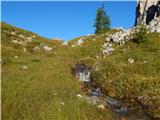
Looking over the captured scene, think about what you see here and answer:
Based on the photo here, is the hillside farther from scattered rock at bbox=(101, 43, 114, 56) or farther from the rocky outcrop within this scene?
the rocky outcrop

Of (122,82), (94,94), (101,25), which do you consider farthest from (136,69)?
(101,25)

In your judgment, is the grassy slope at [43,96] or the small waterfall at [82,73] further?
the small waterfall at [82,73]

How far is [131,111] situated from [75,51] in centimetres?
3219

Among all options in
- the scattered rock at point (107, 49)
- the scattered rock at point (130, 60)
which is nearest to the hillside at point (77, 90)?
the scattered rock at point (130, 60)

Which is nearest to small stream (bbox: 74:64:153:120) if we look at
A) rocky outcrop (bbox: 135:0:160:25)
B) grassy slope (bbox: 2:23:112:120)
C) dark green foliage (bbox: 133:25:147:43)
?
grassy slope (bbox: 2:23:112:120)

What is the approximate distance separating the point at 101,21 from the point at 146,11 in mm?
44996

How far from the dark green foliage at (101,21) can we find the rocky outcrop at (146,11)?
3226 centimetres

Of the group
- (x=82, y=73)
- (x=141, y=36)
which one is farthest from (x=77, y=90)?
(x=141, y=36)

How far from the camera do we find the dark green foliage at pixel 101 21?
313 feet

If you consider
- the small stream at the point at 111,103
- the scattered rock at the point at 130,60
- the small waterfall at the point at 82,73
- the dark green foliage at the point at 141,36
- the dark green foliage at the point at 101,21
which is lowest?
the small stream at the point at 111,103

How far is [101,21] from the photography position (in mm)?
95750

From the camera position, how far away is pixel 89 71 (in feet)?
85.3

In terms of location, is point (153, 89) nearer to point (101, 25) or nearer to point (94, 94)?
point (94, 94)

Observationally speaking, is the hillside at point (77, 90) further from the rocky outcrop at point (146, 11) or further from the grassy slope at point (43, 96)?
the rocky outcrop at point (146, 11)
